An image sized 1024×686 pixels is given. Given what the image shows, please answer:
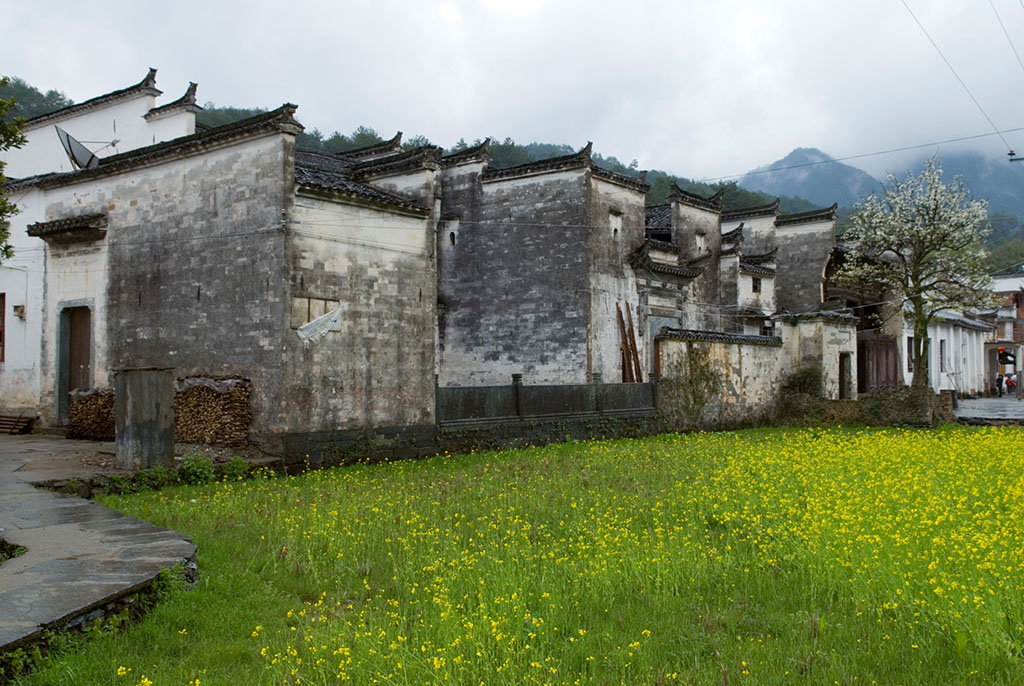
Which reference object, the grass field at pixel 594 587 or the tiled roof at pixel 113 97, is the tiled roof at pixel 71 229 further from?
the grass field at pixel 594 587

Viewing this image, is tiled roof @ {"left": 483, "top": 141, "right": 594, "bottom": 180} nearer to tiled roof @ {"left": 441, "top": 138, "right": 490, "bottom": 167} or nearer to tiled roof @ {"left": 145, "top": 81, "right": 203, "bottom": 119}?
tiled roof @ {"left": 441, "top": 138, "right": 490, "bottom": 167}

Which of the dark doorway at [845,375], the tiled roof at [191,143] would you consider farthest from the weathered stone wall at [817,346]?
the tiled roof at [191,143]

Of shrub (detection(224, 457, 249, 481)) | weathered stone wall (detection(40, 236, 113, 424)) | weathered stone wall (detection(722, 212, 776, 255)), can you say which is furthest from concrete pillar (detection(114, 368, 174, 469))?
weathered stone wall (detection(722, 212, 776, 255))

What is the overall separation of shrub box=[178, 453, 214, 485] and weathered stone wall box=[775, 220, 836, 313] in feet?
85.0

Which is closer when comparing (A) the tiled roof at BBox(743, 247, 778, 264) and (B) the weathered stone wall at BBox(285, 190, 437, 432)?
(B) the weathered stone wall at BBox(285, 190, 437, 432)

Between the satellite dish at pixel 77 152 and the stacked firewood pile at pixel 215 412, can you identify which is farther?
the satellite dish at pixel 77 152

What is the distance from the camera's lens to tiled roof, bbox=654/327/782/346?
2017cm

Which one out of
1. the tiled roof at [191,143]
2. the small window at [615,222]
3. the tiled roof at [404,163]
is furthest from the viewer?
the small window at [615,222]

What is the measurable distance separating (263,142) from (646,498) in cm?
896

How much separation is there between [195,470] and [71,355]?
7364 millimetres

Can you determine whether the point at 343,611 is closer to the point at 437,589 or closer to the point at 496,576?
the point at 437,589

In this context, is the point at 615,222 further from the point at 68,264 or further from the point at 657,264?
the point at 68,264

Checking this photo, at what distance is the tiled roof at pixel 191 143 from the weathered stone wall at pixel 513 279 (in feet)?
33.0

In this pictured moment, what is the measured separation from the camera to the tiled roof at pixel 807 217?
102 feet
